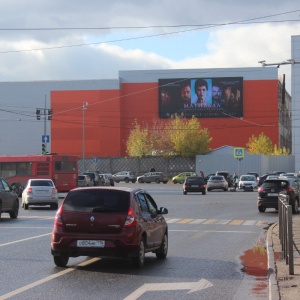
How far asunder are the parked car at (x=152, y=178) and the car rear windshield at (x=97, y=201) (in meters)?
76.6

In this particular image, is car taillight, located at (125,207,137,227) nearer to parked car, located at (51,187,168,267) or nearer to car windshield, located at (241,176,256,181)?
parked car, located at (51,187,168,267)

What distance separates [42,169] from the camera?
5450cm

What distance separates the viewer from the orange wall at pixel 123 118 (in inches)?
4343

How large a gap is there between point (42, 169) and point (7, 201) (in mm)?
24473

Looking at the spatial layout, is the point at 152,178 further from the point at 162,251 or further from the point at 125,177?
the point at 162,251

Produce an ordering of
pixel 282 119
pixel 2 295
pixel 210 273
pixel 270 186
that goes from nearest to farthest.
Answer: pixel 2 295 → pixel 210 273 → pixel 270 186 → pixel 282 119

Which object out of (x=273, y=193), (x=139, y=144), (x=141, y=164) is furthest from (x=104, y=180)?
(x=273, y=193)

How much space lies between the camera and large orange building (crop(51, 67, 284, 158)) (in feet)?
362

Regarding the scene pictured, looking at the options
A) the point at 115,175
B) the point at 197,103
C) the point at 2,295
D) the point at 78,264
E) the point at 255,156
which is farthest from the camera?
the point at 197,103

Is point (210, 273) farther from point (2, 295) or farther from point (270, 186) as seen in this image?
point (270, 186)

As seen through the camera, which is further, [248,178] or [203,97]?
[203,97]

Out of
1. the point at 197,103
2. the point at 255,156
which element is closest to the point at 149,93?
the point at 197,103

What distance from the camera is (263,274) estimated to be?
14.3 meters

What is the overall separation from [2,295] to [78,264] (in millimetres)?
4225
